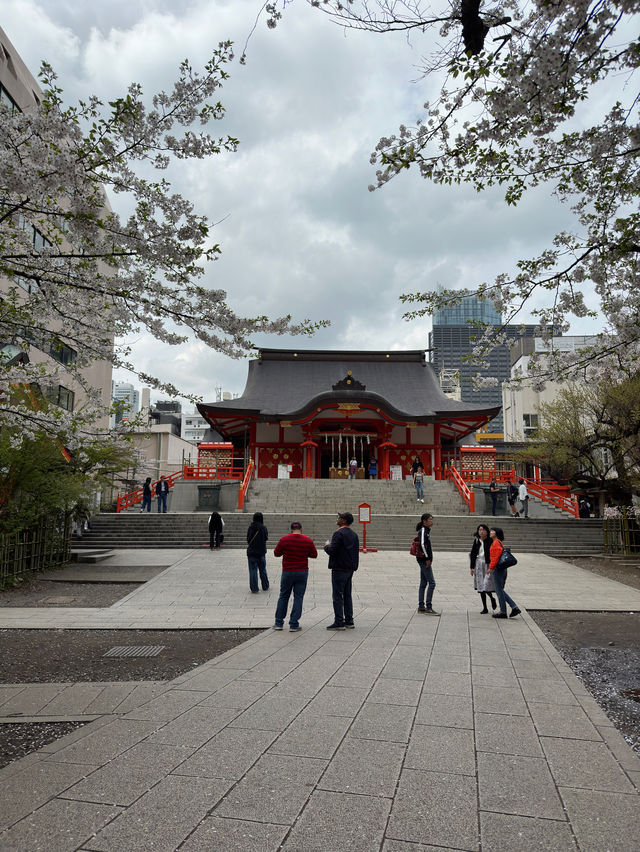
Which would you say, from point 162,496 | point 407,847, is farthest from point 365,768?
point 162,496

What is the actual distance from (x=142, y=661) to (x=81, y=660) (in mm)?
Result: 771

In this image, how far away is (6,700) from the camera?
502 centimetres

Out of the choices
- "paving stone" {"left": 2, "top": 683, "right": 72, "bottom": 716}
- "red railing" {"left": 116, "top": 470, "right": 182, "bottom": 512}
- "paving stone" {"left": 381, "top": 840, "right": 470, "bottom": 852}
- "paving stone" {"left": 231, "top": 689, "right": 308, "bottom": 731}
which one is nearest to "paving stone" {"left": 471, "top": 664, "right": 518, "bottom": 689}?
"paving stone" {"left": 231, "top": 689, "right": 308, "bottom": 731}

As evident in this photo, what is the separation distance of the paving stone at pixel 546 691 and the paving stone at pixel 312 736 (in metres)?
1.85

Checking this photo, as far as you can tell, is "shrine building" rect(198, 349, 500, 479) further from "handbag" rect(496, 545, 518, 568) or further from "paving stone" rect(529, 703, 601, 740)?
"paving stone" rect(529, 703, 601, 740)

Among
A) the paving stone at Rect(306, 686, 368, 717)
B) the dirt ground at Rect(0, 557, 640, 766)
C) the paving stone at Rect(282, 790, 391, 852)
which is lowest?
the dirt ground at Rect(0, 557, 640, 766)

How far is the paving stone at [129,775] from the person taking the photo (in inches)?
116

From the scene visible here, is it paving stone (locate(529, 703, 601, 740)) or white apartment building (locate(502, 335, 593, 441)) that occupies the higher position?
white apartment building (locate(502, 335, 593, 441))

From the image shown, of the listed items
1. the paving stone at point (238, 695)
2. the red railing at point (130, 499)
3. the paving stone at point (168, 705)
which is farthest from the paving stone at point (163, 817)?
the red railing at point (130, 499)

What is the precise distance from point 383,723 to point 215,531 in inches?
572

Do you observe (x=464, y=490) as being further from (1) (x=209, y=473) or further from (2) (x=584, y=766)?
(2) (x=584, y=766)

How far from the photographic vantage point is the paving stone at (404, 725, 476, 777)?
3.42 meters

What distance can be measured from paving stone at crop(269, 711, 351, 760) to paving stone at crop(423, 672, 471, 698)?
3.95 feet

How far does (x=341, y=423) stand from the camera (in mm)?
32125
